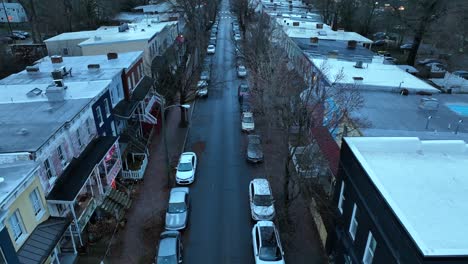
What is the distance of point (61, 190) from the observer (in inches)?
702

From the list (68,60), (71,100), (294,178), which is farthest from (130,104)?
(294,178)

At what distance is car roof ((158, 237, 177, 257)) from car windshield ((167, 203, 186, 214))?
8.82ft

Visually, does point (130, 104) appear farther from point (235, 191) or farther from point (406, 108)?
point (406, 108)

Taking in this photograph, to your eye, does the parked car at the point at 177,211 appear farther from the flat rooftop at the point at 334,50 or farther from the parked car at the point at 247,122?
the flat rooftop at the point at 334,50

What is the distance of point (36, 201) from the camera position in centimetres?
1634

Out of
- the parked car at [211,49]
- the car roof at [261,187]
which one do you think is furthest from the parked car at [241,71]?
the car roof at [261,187]

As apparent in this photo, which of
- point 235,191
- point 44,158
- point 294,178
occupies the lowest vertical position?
point 235,191

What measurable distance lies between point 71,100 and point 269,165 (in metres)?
16.4

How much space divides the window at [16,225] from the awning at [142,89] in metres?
16.6

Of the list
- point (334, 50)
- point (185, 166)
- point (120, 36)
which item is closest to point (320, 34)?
point (334, 50)

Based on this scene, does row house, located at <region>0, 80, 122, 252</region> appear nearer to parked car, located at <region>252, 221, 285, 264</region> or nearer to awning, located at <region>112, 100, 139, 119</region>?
awning, located at <region>112, 100, 139, 119</region>

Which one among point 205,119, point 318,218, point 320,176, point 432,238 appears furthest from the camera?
point 205,119

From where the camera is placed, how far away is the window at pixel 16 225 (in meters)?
14.5

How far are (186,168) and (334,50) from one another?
24382mm
